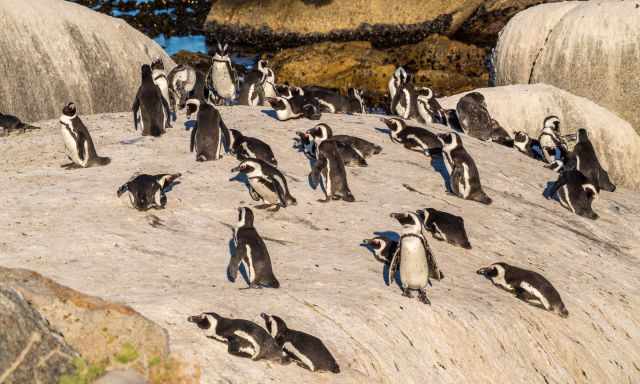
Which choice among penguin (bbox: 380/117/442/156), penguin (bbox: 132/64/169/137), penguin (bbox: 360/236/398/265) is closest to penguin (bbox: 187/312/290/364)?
penguin (bbox: 360/236/398/265)

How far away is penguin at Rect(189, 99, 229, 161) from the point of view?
44.0ft

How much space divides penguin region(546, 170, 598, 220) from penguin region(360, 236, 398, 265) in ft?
15.4

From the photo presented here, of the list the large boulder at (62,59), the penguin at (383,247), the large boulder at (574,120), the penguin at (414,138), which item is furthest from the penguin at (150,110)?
the large boulder at (574,120)

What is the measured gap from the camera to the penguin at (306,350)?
26.5 ft

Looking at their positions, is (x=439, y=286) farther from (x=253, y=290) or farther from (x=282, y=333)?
(x=282, y=333)

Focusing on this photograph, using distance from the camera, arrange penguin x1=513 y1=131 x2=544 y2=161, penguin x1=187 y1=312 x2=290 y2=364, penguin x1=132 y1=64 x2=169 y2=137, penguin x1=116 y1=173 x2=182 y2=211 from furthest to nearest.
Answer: penguin x1=513 y1=131 x2=544 y2=161, penguin x1=132 y1=64 x2=169 y2=137, penguin x1=116 y1=173 x2=182 y2=211, penguin x1=187 y1=312 x2=290 y2=364

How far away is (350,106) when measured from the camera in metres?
18.6

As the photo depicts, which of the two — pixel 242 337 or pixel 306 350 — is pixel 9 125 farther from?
pixel 306 350

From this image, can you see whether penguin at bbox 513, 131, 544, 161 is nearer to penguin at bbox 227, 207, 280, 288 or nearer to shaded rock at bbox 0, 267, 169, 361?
penguin at bbox 227, 207, 280, 288

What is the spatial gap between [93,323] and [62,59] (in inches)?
478

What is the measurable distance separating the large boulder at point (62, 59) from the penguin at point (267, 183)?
24.9ft

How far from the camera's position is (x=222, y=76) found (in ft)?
62.5

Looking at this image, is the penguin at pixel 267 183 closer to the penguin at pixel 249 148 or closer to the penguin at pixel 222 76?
the penguin at pixel 249 148

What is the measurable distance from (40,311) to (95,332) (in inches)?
17.6
